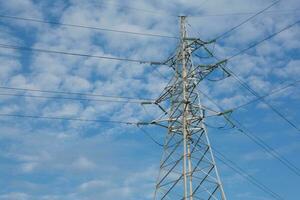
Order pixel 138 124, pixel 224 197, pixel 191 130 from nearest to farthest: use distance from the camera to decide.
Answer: pixel 224 197 → pixel 191 130 → pixel 138 124

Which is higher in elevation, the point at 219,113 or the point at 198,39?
the point at 198,39

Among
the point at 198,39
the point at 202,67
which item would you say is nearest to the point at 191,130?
the point at 202,67

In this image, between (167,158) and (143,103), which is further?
(143,103)

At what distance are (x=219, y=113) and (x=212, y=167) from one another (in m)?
3.72

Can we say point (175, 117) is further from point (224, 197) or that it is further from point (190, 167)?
point (224, 197)

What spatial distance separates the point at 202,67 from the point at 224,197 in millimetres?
8760

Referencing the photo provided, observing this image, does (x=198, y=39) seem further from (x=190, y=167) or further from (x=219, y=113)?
(x=190, y=167)

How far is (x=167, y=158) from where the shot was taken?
36562 mm

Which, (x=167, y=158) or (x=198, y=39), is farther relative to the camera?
(x=198, y=39)

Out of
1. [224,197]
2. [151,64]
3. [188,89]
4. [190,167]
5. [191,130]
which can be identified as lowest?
A: [224,197]

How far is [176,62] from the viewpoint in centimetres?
3931

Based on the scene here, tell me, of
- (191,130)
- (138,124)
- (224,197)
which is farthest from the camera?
(138,124)

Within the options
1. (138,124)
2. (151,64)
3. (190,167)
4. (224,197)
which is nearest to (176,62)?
(151,64)

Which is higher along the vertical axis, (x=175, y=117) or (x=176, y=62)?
(x=176, y=62)
